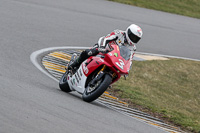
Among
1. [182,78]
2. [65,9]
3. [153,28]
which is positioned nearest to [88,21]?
[65,9]

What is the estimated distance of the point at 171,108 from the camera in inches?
363

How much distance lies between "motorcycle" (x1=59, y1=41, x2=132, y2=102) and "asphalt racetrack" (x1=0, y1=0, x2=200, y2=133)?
0.24 metres

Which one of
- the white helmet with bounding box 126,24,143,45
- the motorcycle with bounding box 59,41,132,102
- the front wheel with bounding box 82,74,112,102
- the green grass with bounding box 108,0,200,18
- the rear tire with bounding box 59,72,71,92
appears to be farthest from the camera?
the green grass with bounding box 108,0,200,18

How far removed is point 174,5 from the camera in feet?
71.1

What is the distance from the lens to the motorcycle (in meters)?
7.29

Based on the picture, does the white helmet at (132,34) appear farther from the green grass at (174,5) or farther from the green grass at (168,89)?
the green grass at (174,5)

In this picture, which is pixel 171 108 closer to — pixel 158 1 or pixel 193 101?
pixel 193 101

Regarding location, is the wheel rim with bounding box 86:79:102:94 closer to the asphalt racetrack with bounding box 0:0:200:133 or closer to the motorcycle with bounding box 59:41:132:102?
the motorcycle with bounding box 59:41:132:102

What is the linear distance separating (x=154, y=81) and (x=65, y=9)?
19.9ft

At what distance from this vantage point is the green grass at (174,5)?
20453 millimetres

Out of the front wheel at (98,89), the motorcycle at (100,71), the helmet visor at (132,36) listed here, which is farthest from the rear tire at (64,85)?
the helmet visor at (132,36)

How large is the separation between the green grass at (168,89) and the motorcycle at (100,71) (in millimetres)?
1488

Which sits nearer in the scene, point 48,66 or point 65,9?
point 48,66

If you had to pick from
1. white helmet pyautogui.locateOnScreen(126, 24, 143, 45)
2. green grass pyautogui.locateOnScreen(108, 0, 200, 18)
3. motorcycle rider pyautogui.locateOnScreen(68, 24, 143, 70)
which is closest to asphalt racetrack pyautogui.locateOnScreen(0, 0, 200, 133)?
motorcycle rider pyautogui.locateOnScreen(68, 24, 143, 70)
